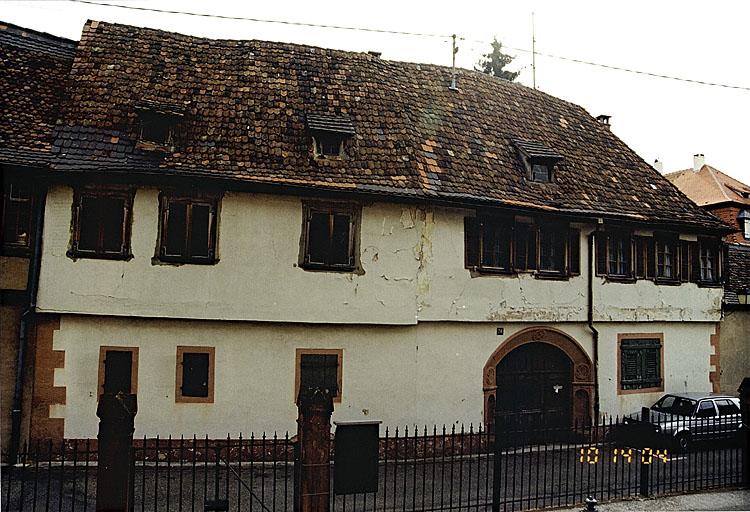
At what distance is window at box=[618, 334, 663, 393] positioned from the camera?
19344 millimetres

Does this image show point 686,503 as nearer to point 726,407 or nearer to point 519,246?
point 726,407

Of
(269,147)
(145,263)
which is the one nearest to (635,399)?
(269,147)

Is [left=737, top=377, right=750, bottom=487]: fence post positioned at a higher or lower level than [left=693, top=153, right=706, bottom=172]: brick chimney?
lower

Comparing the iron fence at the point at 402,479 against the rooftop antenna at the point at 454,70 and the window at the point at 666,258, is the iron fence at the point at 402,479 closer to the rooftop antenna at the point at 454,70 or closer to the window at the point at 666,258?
the window at the point at 666,258

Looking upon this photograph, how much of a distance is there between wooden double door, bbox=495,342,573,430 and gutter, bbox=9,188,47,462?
1102 cm

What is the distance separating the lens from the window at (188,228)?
15.1 meters

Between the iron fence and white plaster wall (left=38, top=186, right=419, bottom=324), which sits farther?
white plaster wall (left=38, top=186, right=419, bottom=324)

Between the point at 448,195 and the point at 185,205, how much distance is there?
604 centimetres

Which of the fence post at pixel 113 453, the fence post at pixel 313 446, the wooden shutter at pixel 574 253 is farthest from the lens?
the wooden shutter at pixel 574 253

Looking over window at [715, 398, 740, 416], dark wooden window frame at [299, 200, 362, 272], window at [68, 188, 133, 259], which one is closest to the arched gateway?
window at [715, 398, 740, 416]

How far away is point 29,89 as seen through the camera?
1627cm

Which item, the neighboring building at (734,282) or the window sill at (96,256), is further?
the neighboring building at (734,282)

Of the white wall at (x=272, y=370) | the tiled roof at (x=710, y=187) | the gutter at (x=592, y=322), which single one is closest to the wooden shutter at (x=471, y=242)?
the white wall at (x=272, y=370)

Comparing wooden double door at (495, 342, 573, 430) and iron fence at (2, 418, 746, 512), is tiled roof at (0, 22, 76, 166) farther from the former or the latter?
Answer: wooden double door at (495, 342, 573, 430)
